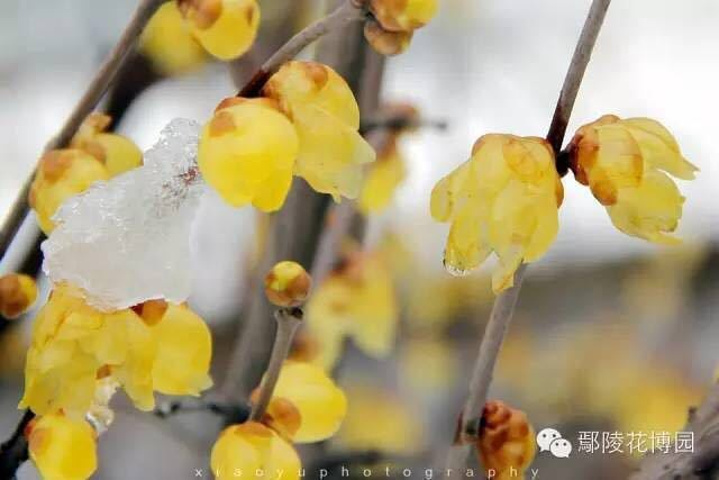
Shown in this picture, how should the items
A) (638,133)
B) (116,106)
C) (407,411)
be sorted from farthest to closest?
(407,411) → (116,106) → (638,133)

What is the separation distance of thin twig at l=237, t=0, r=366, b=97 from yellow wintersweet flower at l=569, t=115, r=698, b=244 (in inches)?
4.2

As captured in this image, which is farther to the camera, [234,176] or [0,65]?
[0,65]

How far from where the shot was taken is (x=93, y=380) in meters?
0.38

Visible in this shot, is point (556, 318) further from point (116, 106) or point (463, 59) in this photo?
point (116, 106)

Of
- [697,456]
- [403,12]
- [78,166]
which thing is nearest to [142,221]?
[78,166]

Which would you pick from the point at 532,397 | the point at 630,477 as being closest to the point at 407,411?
the point at 532,397

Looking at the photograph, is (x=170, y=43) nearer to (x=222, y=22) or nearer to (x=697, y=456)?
(x=222, y=22)

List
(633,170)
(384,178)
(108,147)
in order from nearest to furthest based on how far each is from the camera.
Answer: (633,170)
(108,147)
(384,178)

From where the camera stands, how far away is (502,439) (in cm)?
41

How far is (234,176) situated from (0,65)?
306 millimetres

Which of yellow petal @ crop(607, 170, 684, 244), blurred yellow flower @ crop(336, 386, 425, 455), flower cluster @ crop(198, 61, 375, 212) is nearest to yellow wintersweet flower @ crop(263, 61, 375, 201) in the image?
flower cluster @ crop(198, 61, 375, 212)

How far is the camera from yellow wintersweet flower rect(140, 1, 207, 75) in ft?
1.44

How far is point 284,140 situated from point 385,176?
0.66 feet

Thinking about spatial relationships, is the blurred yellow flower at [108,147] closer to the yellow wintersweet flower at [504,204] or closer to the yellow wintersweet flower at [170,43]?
the yellow wintersweet flower at [170,43]
